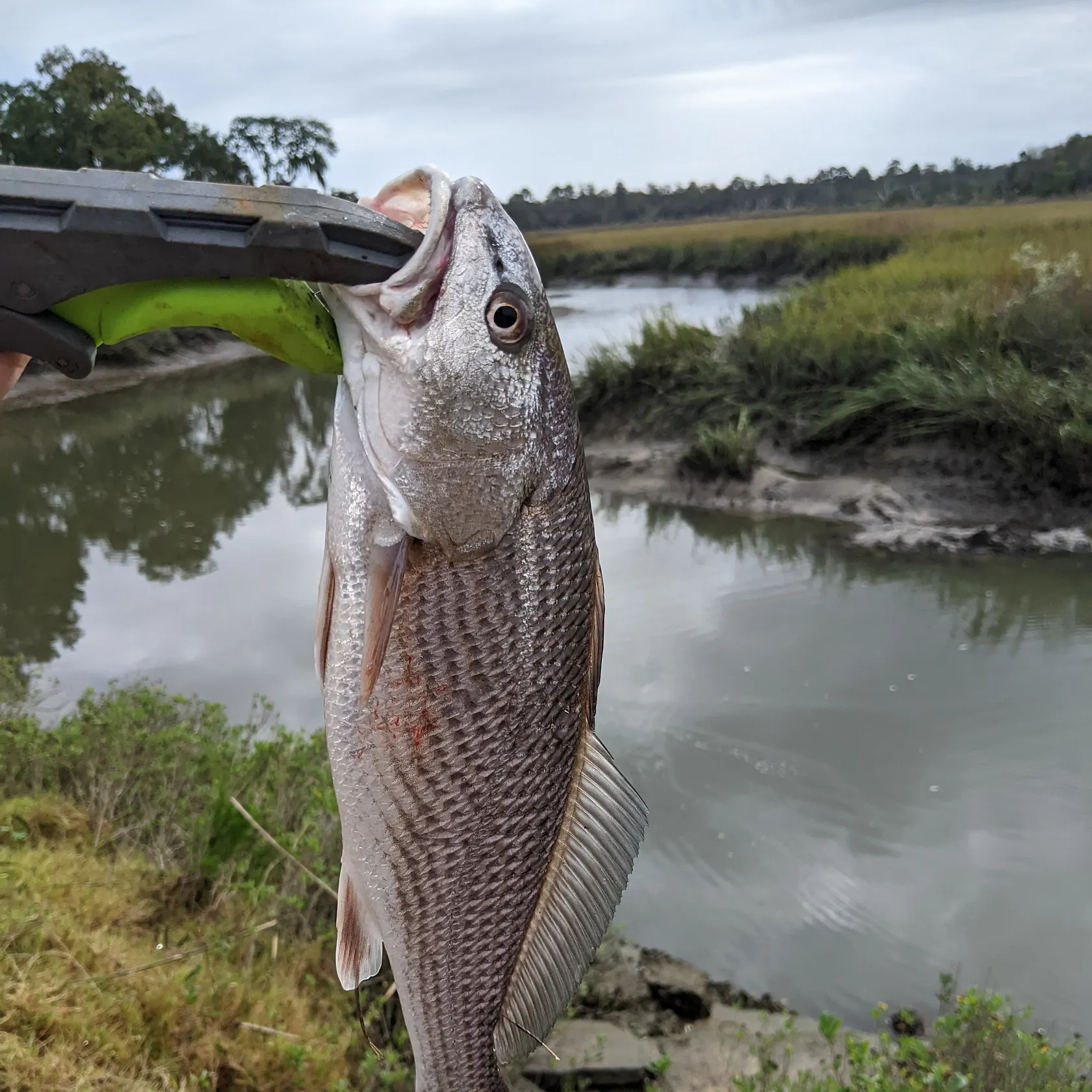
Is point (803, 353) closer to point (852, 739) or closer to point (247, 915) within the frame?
point (852, 739)

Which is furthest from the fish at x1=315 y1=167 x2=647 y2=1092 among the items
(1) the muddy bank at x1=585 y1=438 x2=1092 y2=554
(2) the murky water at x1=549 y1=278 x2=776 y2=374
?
(2) the murky water at x1=549 y1=278 x2=776 y2=374

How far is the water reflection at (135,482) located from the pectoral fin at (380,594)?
6226 mm

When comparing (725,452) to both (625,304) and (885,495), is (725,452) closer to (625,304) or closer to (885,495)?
(885,495)

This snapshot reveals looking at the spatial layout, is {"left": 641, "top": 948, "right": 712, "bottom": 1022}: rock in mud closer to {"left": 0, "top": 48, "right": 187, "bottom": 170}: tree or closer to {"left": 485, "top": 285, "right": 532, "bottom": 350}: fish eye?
{"left": 485, "top": 285, "right": 532, "bottom": 350}: fish eye

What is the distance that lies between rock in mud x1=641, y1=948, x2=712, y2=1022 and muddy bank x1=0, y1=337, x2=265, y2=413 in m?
12.7

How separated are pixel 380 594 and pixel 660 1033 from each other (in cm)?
271

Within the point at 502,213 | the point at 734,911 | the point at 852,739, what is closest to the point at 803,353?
the point at 852,739

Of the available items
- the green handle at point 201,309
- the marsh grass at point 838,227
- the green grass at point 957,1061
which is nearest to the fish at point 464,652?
the green handle at point 201,309

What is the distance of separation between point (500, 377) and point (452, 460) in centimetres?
15

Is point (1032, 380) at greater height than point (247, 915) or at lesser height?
greater

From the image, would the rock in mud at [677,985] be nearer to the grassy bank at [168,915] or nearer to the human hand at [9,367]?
the grassy bank at [168,915]

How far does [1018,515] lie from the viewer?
820 cm

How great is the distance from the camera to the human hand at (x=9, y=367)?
130cm

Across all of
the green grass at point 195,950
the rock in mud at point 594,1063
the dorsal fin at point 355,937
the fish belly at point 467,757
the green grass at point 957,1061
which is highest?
the fish belly at point 467,757
